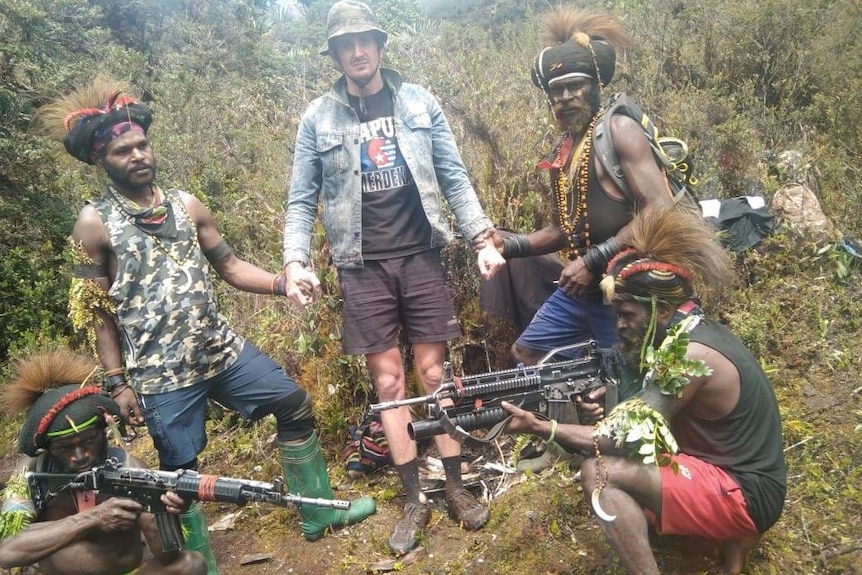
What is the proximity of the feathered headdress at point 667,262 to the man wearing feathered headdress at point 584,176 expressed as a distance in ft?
0.92

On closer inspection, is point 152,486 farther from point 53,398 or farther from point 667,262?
point 667,262

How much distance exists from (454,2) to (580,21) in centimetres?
1745

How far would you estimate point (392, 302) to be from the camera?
140 inches

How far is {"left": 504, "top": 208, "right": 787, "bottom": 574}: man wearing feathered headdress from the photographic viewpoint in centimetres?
256

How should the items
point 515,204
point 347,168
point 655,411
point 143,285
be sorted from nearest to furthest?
1. point 655,411
2. point 143,285
3. point 347,168
4. point 515,204

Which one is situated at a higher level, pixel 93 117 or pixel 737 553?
pixel 93 117

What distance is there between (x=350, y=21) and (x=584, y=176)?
1.44 m

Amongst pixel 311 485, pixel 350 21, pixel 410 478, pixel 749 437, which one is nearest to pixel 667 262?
pixel 749 437

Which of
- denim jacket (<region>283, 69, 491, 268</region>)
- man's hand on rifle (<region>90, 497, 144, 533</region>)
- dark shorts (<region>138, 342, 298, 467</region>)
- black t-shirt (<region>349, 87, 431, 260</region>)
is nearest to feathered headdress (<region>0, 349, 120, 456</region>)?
dark shorts (<region>138, 342, 298, 467</region>)

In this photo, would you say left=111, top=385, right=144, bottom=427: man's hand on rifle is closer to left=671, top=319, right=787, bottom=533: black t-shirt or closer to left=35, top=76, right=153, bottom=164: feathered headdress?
left=35, top=76, right=153, bottom=164: feathered headdress

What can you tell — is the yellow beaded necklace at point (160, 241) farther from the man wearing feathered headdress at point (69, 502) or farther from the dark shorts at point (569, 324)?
the dark shorts at point (569, 324)

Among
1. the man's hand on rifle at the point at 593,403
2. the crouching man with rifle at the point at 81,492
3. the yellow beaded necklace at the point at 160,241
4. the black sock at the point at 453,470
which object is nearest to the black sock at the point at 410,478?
the black sock at the point at 453,470

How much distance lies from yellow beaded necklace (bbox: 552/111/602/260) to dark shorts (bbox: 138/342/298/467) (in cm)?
171

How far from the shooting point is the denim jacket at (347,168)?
3451 millimetres
